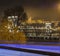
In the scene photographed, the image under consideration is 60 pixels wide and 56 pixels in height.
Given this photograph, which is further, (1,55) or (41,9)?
(41,9)

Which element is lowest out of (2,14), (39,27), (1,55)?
(1,55)

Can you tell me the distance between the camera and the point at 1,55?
4.53 m

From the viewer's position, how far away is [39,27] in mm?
8000

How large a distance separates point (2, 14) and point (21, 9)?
79cm

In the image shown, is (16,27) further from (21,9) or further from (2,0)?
(2,0)

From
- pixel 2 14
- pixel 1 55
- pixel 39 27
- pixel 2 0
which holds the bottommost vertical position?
pixel 1 55

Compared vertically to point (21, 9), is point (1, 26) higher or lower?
lower

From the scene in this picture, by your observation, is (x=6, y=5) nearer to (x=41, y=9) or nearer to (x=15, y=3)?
(x=15, y=3)

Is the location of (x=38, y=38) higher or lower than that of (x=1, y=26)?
lower

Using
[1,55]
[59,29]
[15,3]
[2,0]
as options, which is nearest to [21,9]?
[15,3]

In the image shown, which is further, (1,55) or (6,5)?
(6,5)

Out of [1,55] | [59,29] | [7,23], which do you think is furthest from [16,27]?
[1,55]

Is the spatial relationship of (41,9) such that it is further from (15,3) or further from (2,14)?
(2,14)

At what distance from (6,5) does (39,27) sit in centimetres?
154
